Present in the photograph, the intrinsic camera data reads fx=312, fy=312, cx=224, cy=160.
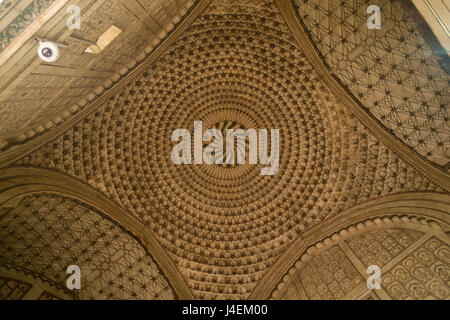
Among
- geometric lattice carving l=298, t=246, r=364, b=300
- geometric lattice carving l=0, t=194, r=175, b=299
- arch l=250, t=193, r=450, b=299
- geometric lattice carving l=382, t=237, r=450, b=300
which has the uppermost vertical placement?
geometric lattice carving l=0, t=194, r=175, b=299

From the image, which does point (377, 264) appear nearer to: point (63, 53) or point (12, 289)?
point (63, 53)

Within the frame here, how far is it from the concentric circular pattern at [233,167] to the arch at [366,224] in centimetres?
26

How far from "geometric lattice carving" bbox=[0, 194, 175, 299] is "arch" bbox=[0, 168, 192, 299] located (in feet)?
0.66

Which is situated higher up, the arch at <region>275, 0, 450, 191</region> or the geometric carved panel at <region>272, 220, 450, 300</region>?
the arch at <region>275, 0, 450, 191</region>

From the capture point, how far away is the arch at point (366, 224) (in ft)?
25.4

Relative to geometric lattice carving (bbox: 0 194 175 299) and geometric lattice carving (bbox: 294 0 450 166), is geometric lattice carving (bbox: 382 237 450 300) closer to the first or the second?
geometric lattice carving (bbox: 294 0 450 166)

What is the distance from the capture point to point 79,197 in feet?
27.0

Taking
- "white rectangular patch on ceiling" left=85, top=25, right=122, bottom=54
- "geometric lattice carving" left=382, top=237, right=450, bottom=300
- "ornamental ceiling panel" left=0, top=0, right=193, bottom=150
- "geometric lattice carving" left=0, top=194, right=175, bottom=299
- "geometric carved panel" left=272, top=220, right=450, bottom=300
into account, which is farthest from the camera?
"geometric lattice carving" left=0, top=194, right=175, bottom=299

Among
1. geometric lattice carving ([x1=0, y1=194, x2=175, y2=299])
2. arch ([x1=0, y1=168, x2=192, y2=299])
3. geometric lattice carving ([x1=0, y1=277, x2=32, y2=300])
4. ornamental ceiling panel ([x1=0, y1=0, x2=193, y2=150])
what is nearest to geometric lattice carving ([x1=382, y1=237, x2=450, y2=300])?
arch ([x1=0, y1=168, x2=192, y2=299])

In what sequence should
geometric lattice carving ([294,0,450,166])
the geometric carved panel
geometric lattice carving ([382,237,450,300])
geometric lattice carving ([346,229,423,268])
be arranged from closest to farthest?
1. geometric lattice carving ([294,0,450,166])
2. geometric lattice carving ([382,237,450,300])
3. the geometric carved panel
4. geometric lattice carving ([346,229,423,268])

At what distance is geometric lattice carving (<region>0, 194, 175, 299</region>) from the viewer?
8.05 meters

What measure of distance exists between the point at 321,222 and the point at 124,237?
5853mm

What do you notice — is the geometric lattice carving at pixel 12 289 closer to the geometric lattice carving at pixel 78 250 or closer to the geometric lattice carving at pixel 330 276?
the geometric lattice carving at pixel 78 250

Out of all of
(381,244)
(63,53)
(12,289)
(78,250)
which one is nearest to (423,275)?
(381,244)
